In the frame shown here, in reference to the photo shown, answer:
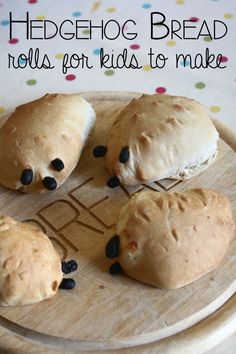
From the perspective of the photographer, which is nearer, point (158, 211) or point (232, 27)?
point (158, 211)

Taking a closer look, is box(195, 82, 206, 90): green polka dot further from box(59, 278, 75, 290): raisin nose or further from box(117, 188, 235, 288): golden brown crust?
box(59, 278, 75, 290): raisin nose


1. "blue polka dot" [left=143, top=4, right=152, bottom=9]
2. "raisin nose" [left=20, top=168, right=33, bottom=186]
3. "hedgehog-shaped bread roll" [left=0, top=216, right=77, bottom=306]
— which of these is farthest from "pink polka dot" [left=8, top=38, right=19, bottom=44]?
"hedgehog-shaped bread roll" [left=0, top=216, right=77, bottom=306]

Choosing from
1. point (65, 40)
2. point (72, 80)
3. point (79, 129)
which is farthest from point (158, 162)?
point (65, 40)

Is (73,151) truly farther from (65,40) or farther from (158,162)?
(65,40)

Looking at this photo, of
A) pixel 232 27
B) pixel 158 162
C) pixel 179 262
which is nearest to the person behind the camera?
pixel 179 262

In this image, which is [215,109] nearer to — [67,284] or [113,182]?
[113,182]

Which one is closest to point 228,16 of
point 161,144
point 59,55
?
point 59,55

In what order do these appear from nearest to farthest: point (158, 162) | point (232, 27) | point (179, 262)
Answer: point (179, 262), point (158, 162), point (232, 27)
